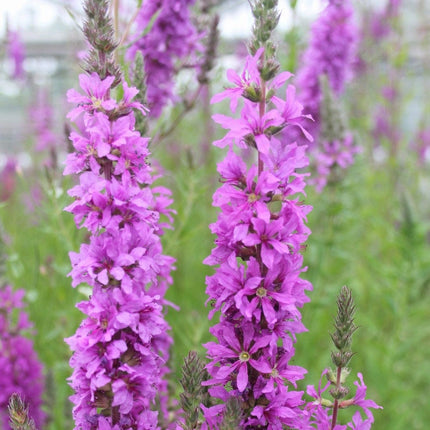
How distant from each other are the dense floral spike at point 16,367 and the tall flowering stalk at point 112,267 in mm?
1377

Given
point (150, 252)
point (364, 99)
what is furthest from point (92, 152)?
point (364, 99)

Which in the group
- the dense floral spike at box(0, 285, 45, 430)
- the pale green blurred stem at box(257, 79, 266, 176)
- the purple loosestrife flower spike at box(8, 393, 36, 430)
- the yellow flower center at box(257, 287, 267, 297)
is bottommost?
the dense floral spike at box(0, 285, 45, 430)

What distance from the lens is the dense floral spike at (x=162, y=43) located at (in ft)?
9.52

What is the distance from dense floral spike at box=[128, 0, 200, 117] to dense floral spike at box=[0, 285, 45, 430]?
1.32 metres

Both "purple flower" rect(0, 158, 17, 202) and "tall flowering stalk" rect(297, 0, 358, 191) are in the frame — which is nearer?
"tall flowering stalk" rect(297, 0, 358, 191)

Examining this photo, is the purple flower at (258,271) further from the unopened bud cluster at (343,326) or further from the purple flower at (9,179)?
the purple flower at (9,179)

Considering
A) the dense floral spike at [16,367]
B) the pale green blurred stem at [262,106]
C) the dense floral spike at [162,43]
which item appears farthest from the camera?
the dense floral spike at [162,43]

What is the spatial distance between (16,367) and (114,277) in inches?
63.9

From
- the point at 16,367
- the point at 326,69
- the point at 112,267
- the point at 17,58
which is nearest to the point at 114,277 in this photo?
the point at 112,267

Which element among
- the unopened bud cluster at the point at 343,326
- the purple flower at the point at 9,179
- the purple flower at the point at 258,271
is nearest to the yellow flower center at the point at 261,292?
the purple flower at the point at 258,271

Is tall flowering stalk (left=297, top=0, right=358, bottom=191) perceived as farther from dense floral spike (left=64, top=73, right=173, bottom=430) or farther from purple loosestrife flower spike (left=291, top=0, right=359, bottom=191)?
dense floral spike (left=64, top=73, right=173, bottom=430)

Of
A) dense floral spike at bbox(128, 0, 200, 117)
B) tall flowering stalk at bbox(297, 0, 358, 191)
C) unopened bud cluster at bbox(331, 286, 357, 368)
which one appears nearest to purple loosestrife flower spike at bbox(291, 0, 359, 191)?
tall flowering stalk at bbox(297, 0, 358, 191)

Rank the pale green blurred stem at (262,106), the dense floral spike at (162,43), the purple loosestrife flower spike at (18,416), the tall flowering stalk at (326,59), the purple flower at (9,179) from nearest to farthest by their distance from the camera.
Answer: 1. the purple loosestrife flower spike at (18,416)
2. the pale green blurred stem at (262,106)
3. the dense floral spike at (162,43)
4. the tall flowering stalk at (326,59)
5. the purple flower at (9,179)

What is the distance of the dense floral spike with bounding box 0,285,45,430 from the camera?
2738mm
